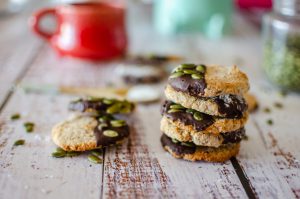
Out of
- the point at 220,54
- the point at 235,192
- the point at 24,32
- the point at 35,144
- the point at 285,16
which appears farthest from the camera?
the point at 24,32

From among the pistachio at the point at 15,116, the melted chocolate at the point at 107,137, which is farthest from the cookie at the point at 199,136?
the pistachio at the point at 15,116

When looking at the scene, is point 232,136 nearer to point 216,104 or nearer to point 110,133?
point 216,104

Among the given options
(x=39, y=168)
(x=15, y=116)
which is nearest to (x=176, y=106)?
(x=39, y=168)

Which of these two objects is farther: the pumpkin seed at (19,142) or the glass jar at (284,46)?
the glass jar at (284,46)

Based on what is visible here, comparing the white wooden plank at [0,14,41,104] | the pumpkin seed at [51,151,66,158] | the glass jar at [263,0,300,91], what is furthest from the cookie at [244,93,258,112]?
the white wooden plank at [0,14,41,104]

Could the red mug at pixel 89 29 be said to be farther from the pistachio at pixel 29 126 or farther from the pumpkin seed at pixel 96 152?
the pumpkin seed at pixel 96 152

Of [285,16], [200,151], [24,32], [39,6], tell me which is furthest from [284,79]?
[39,6]

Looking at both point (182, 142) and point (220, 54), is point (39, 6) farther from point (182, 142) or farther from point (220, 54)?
point (182, 142)
